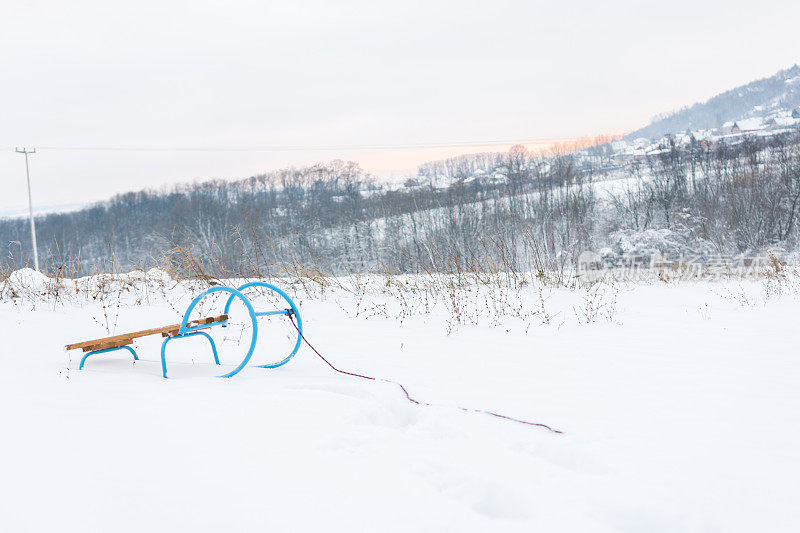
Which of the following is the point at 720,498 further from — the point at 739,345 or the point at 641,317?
the point at 641,317

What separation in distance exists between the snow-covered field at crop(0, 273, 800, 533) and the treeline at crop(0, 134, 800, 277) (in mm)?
21840

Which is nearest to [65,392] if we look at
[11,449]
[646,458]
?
[11,449]

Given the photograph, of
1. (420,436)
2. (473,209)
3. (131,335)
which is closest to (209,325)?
(131,335)

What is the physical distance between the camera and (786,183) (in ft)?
134

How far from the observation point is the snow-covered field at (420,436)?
2104 mm

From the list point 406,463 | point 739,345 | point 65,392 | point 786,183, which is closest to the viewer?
point 406,463

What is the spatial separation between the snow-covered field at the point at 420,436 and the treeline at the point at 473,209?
21.8m

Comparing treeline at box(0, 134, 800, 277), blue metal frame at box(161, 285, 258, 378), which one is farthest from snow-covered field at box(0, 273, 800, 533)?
treeline at box(0, 134, 800, 277)

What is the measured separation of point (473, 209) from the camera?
55.6m

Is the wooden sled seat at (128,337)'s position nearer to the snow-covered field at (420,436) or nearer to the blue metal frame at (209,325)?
the blue metal frame at (209,325)

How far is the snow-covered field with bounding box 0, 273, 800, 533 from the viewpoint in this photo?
210 centimetres

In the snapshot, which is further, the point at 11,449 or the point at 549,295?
the point at 549,295

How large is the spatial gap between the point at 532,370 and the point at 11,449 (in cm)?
348

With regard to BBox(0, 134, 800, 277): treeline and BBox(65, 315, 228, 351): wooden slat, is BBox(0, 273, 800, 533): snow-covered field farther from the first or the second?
BBox(0, 134, 800, 277): treeline
